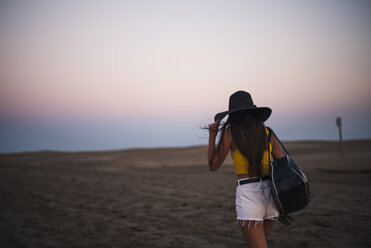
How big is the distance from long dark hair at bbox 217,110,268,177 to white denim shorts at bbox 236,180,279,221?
11 centimetres

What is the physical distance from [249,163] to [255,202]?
12.8 inches

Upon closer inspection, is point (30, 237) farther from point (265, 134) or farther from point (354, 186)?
point (354, 186)

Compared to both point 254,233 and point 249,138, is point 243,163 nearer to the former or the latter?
point 249,138

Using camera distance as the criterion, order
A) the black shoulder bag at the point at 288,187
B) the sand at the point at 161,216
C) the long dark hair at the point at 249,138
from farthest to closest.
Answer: the sand at the point at 161,216, the long dark hair at the point at 249,138, the black shoulder bag at the point at 288,187

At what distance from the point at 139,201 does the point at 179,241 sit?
3.84m

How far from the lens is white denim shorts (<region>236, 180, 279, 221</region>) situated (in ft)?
8.24

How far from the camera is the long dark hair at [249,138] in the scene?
8.34 ft

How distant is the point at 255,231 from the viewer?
8.24ft

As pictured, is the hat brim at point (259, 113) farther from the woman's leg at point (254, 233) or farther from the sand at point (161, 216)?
the sand at point (161, 216)

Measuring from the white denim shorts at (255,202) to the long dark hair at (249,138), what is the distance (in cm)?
11

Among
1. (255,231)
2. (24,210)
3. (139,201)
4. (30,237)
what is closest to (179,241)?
(30,237)

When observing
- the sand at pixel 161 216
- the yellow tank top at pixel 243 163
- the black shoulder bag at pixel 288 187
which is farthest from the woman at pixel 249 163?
the sand at pixel 161 216

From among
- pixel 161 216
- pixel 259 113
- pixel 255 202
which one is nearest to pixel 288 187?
pixel 255 202

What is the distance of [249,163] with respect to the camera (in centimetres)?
255
